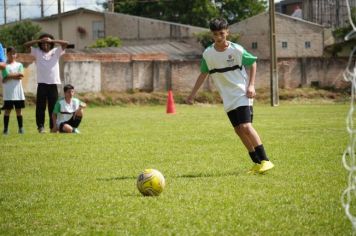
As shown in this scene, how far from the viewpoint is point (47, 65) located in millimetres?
16938

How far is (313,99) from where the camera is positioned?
4234 centimetres

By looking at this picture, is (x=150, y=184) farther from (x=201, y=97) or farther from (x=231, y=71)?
(x=201, y=97)

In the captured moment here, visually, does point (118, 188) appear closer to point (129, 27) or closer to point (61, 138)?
point (61, 138)

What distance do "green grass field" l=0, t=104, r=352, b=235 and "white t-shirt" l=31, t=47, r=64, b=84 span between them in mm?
2936

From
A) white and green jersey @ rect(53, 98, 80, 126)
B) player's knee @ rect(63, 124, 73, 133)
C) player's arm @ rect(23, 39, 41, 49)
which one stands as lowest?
player's knee @ rect(63, 124, 73, 133)

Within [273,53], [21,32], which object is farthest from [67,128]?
[21,32]

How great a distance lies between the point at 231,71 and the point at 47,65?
8.49m

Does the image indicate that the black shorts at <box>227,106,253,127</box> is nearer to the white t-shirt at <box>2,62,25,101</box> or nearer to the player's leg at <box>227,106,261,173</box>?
the player's leg at <box>227,106,261,173</box>

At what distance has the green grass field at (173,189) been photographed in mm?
5848

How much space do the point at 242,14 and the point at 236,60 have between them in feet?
222

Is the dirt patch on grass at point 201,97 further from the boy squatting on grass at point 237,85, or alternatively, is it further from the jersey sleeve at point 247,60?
the jersey sleeve at point 247,60

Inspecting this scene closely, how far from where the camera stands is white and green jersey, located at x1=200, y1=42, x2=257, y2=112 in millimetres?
9336

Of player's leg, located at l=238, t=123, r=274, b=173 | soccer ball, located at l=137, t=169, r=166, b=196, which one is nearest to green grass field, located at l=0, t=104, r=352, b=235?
soccer ball, located at l=137, t=169, r=166, b=196

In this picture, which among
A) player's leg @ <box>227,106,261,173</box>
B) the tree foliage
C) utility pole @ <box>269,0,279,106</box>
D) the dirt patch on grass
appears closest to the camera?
player's leg @ <box>227,106,261,173</box>
